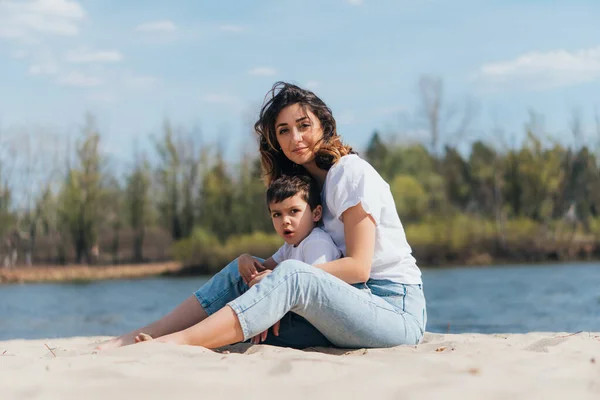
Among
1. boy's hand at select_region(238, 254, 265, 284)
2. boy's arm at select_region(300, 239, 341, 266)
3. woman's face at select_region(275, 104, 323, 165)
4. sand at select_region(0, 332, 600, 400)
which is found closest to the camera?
sand at select_region(0, 332, 600, 400)

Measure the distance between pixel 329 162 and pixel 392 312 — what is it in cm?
73

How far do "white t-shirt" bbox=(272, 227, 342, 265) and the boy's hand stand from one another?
18cm

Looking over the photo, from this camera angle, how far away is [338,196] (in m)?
3.13

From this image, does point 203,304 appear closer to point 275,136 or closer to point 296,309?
point 296,309

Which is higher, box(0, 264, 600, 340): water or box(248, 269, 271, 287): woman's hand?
box(248, 269, 271, 287): woman's hand

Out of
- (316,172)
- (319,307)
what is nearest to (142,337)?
(319,307)

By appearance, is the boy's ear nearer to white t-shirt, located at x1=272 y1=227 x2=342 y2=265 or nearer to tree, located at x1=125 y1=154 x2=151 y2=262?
white t-shirt, located at x1=272 y1=227 x2=342 y2=265

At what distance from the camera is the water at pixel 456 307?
919 centimetres

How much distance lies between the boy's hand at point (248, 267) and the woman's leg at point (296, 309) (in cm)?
30

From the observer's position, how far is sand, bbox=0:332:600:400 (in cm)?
224

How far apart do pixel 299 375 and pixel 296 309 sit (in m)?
0.62

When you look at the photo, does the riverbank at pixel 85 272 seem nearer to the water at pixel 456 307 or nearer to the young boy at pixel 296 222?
the water at pixel 456 307

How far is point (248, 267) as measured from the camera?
3.29 meters

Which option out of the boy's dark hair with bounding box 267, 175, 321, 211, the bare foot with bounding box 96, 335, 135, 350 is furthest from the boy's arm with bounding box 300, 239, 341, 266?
the bare foot with bounding box 96, 335, 135, 350
